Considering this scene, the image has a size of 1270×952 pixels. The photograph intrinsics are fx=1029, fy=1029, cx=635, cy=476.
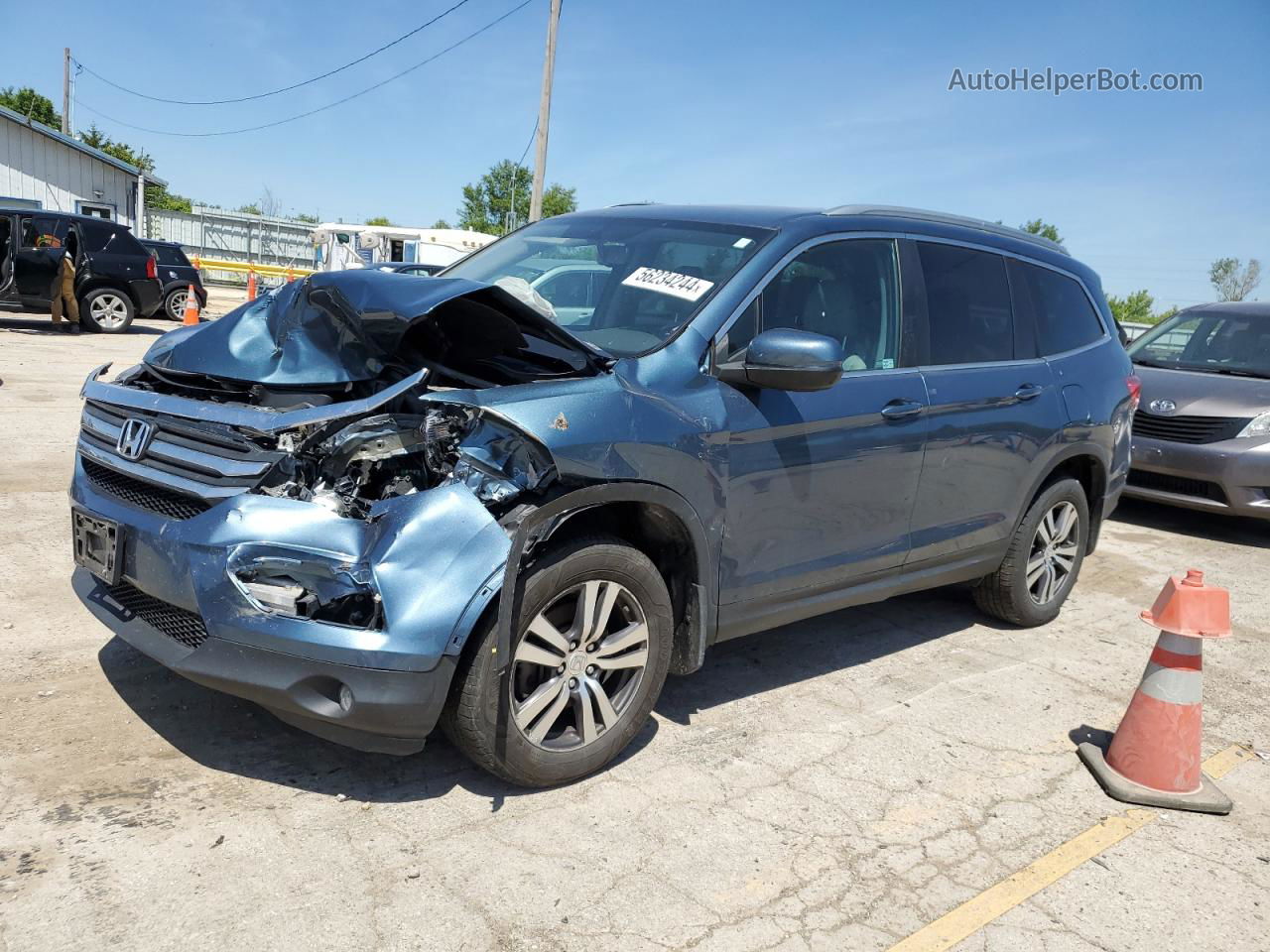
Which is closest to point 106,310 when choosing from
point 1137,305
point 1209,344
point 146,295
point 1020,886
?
point 146,295

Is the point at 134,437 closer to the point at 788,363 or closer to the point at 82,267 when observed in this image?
the point at 788,363

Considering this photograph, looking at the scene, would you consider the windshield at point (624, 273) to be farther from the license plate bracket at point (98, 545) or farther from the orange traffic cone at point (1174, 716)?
the orange traffic cone at point (1174, 716)

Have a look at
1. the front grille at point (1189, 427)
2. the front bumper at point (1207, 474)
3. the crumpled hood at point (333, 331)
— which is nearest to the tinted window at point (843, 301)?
the crumpled hood at point (333, 331)

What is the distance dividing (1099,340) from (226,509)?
15.2ft

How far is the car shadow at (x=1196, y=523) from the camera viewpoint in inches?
329

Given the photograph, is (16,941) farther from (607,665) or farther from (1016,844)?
(1016,844)

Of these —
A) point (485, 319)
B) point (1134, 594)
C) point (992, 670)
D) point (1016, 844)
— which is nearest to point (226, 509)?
point (485, 319)

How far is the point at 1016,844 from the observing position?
10.9 ft

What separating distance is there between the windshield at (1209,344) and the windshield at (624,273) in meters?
6.47

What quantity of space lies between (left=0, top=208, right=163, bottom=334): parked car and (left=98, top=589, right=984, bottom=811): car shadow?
12.9 meters

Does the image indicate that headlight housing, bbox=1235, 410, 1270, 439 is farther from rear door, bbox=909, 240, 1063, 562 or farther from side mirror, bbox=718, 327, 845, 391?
side mirror, bbox=718, 327, 845, 391

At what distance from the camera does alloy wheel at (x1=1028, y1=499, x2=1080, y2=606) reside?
5344 millimetres

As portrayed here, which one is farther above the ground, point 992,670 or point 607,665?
point 607,665

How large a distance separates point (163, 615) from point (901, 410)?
2.81 m
